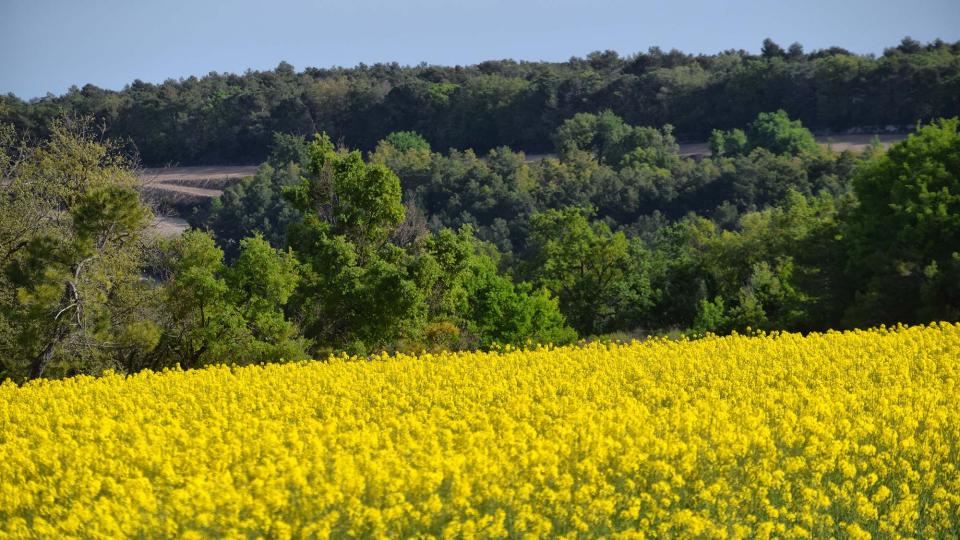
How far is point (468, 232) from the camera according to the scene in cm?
3469

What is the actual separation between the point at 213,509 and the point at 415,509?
1.24m

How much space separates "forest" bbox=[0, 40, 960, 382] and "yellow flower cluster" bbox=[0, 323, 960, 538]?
1443cm

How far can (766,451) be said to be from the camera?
879 cm

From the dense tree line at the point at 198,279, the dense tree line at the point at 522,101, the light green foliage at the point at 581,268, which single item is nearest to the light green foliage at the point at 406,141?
the dense tree line at the point at 522,101

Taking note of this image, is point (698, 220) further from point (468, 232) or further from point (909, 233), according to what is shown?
point (909, 233)

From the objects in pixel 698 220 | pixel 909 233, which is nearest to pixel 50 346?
pixel 909 233

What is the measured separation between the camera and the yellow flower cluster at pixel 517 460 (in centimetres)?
732

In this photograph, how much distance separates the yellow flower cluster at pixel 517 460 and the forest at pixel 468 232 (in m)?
14.4

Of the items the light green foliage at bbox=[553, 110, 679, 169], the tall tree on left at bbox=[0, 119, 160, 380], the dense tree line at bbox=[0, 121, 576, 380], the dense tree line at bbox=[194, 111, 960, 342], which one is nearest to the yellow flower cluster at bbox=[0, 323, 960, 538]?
the tall tree on left at bbox=[0, 119, 160, 380]

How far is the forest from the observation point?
1094 inches

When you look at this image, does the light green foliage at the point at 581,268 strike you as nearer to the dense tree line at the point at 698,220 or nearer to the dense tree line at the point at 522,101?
the dense tree line at the point at 698,220

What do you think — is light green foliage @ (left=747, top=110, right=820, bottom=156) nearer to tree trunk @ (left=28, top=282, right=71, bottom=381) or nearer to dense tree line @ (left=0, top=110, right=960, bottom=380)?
dense tree line @ (left=0, top=110, right=960, bottom=380)

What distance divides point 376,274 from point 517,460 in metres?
23.0

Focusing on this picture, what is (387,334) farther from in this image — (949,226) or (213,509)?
(213,509)
